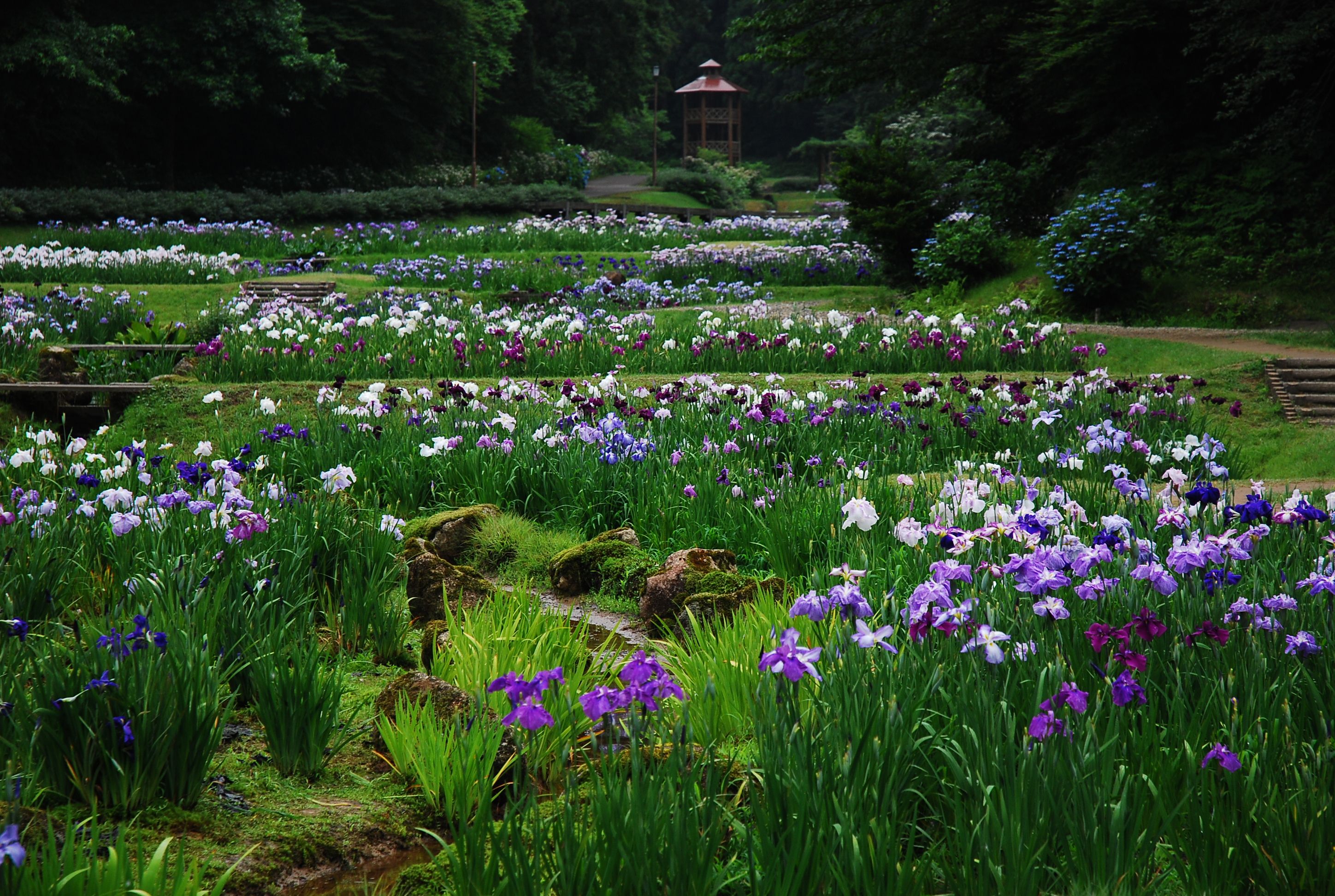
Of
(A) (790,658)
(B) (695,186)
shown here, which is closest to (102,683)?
(A) (790,658)

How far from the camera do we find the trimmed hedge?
21.4 meters

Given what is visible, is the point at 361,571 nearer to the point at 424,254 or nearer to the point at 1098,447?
the point at 1098,447

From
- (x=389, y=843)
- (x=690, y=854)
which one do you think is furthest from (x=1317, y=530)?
(x=389, y=843)

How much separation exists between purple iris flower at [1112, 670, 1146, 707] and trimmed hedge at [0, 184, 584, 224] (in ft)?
76.9

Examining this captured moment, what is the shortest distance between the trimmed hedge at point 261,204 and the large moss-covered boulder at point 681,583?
21.2 meters

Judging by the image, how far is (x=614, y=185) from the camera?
43.9 meters

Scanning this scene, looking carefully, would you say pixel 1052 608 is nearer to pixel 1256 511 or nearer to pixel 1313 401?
pixel 1256 511

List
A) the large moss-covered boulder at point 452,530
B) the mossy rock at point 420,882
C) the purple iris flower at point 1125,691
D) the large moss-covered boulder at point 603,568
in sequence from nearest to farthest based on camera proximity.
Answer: the purple iris flower at point 1125,691
the mossy rock at point 420,882
the large moss-covered boulder at point 603,568
the large moss-covered boulder at point 452,530

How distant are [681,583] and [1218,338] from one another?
872 cm

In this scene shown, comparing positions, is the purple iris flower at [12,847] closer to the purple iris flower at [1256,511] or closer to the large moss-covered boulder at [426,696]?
the large moss-covered boulder at [426,696]

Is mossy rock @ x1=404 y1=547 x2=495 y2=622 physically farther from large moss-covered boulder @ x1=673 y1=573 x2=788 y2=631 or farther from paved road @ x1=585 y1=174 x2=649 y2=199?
paved road @ x1=585 y1=174 x2=649 y2=199

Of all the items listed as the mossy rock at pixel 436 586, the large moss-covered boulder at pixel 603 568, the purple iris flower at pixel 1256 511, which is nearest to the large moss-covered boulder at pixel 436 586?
the mossy rock at pixel 436 586

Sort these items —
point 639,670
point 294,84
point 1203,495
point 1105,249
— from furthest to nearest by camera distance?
point 294,84 < point 1105,249 < point 1203,495 < point 639,670

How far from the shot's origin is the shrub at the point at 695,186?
42.4 metres
